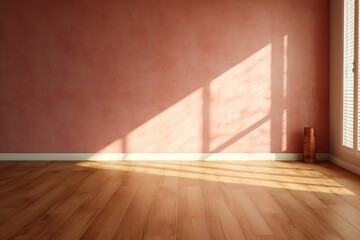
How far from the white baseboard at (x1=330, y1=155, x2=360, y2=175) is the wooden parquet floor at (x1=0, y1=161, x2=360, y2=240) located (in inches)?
3.8

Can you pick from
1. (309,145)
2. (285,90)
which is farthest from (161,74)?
(309,145)

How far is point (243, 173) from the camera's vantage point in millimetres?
4012

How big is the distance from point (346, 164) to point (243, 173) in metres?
1.14

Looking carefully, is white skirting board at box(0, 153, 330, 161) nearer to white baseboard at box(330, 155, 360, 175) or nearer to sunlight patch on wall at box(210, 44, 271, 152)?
sunlight patch on wall at box(210, 44, 271, 152)

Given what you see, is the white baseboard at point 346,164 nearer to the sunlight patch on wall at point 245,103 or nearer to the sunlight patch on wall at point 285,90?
the sunlight patch on wall at point 285,90

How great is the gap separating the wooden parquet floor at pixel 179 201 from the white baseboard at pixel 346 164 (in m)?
0.10

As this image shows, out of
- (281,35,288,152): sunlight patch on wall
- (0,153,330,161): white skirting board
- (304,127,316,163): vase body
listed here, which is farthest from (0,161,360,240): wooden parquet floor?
(281,35,288,152): sunlight patch on wall

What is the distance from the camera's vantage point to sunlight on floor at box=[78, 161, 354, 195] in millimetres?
3473

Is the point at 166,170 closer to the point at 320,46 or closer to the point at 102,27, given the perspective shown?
the point at 102,27

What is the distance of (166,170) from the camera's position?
13.7 feet

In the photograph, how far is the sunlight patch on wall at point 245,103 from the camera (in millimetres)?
4734

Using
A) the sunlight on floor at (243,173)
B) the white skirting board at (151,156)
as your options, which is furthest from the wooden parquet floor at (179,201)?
the white skirting board at (151,156)

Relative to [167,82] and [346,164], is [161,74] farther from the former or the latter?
[346,164]

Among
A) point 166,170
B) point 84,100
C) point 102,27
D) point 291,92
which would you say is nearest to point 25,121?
point 84,100
